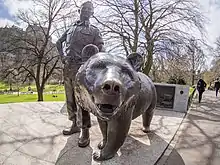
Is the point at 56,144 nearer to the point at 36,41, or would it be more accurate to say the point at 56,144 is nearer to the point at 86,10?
the point at 86,10

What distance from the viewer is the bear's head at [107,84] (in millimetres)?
1662

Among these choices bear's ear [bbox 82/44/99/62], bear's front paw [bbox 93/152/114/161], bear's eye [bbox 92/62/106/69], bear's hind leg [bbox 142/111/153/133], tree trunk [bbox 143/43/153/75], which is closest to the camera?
bear's eye [bbox 92/62/106/69]

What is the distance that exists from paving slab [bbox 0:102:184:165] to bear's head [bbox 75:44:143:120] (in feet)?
3.53

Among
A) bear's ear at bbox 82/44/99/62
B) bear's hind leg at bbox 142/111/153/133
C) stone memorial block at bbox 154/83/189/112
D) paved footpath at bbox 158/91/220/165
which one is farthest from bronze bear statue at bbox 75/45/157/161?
stone memorial block at bbox 154/83/189/112

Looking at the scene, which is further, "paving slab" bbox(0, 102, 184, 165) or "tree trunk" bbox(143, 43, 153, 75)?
"tree trunk" bbox(143, 43, 153, 75)

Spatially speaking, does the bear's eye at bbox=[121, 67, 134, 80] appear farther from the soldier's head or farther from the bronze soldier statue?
the soldier's head

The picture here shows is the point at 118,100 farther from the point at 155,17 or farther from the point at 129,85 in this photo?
the point at 155,17

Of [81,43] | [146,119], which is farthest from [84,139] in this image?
[81,43]

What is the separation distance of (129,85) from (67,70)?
1.59 m

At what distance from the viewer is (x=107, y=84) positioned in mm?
1620

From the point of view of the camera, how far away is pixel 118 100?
66.9 inches

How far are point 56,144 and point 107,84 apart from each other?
1.91 meters

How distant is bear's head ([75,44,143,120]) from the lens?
1662 mm

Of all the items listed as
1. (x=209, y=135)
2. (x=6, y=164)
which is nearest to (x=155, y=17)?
A: (x=209, y=135)
